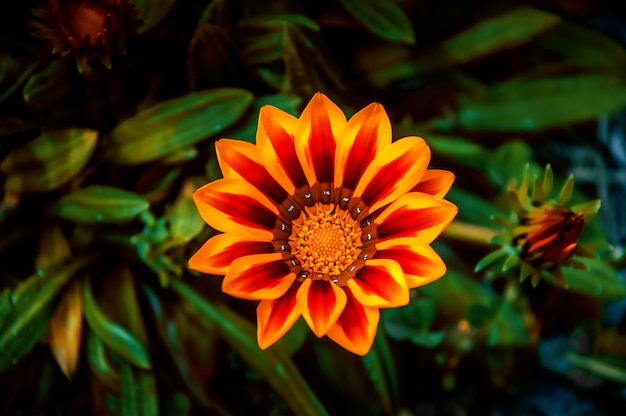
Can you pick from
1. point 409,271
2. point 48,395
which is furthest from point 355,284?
point 48,395

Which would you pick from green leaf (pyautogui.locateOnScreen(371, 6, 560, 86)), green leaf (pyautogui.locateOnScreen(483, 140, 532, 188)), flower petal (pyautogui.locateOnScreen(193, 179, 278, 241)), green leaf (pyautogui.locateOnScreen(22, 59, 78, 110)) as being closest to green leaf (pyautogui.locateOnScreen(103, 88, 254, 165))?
green leaf (pyautogui.locateOnScreen(22, 59, 78, 110))

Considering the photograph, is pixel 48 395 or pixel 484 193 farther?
pixel 484 193

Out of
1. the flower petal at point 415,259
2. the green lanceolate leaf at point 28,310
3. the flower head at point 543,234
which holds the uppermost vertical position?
the flower petal at point 415,259

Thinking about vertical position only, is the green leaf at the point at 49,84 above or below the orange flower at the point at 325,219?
above

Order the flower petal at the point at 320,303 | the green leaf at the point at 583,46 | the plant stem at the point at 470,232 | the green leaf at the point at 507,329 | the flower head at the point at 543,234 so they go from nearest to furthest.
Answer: the flower petal at the point at 320,303 → the flower head at the point at 543,234 → the plant stem at the point at 470,232 → the green leaf at the point at 507,329 → the green leaf at the point at 583,46

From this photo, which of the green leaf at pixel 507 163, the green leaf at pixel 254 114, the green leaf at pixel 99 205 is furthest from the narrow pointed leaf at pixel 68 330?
the green leaf at pixel 507 163

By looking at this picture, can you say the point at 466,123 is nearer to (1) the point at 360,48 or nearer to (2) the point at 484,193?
(2) the point at 484,193

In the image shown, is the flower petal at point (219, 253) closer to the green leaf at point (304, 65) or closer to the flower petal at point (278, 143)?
the flower petal at point (278, 143)
